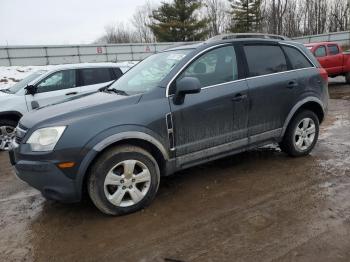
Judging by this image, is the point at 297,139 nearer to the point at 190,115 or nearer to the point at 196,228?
the point at 190,115

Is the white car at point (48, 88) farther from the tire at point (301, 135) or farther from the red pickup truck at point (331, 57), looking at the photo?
the red pickup truck at point (331, 57)

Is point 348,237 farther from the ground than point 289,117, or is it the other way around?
point 289,117

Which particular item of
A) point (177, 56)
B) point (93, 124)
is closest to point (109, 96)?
point (93, 124)

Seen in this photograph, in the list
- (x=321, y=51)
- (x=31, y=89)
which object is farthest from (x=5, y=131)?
(x=321, y=51)

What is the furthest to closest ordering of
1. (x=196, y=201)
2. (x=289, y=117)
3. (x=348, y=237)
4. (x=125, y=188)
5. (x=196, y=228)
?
(x=289, y=117), (x=196, y=201), (x=125, y=188), (x=196, y=228), (x=348, y=237)

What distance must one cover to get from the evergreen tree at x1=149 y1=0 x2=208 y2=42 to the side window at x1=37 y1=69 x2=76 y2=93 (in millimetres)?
33925

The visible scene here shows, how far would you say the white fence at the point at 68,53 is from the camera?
25328 mm

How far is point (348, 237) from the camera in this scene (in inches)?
115

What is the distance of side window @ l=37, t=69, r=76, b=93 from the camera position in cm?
714

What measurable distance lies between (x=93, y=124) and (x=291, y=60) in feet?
10.1

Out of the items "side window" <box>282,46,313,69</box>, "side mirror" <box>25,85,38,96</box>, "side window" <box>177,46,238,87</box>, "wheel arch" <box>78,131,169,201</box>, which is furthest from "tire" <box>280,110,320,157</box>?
"side mirror" <box>25,85,38,96</box>

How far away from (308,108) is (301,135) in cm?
43

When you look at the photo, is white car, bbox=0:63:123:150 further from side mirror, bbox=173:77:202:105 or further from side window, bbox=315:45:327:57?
side window, bbox=315:45:327:57

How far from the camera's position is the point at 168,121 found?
3682mm
